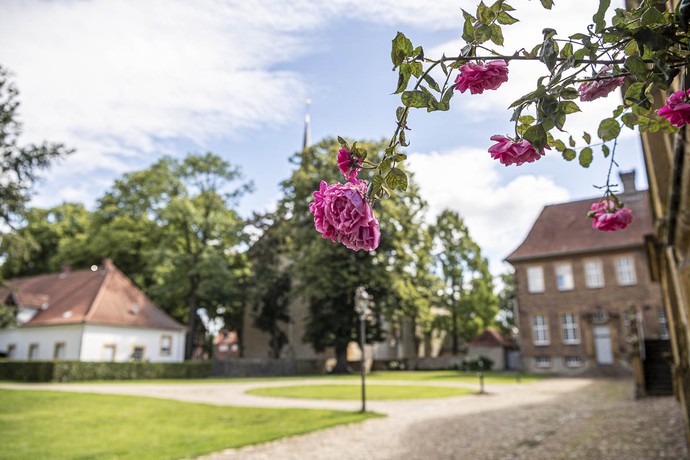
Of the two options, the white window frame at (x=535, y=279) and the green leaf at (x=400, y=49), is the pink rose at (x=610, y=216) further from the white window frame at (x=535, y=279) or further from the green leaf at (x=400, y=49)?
the white window frame at (x=535, y=279)

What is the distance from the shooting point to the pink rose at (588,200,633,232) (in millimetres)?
2381

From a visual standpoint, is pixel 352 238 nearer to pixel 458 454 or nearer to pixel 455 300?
pixel 458 454

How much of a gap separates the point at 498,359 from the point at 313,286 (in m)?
20.2

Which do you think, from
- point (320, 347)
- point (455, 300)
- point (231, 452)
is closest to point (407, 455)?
point (231, 452)

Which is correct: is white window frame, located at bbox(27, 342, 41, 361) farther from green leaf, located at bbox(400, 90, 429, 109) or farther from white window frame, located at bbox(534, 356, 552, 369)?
green leaf, located at bbox(400, 90, 429, 109)

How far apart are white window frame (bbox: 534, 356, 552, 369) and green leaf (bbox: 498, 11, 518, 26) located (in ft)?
114

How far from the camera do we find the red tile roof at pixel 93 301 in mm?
30781

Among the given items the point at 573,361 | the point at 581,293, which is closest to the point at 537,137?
the point at 581,293

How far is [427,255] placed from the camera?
29.7 metres

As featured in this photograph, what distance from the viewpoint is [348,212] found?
5.22ft

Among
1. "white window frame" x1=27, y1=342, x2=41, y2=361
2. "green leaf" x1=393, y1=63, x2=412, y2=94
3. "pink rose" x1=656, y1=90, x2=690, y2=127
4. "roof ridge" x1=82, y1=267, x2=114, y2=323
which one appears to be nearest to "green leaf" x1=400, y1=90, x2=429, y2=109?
"green leaf" x1=393, y1=63, x2=412, y2=94

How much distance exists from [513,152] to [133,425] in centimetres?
1088

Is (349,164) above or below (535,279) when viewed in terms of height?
below

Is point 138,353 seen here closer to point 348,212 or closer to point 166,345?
point 166,345
